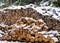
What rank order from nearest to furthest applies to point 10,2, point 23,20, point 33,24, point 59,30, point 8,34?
point 8,34 < point 59,30 < point 33,24 < point 23,20 < point 10,2

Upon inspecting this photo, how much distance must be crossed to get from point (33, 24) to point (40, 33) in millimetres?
840

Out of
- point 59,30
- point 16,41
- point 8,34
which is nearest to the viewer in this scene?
point 16,41

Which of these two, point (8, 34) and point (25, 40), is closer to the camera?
point (25, 40)

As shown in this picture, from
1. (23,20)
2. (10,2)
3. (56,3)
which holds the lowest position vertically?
(10,2)

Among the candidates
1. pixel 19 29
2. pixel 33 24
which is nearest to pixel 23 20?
pixel 33 24

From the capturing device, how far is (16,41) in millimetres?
4449

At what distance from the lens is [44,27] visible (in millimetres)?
5305

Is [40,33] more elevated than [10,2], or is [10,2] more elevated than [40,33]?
[40,33]

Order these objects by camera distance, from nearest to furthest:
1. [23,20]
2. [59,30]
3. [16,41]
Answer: [16,41]
[59,30]
[23,20]

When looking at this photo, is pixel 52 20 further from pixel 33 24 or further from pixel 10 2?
pixel 10 2

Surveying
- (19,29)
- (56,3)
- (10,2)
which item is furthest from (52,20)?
(10,2)

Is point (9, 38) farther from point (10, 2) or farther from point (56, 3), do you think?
point (10, 2)

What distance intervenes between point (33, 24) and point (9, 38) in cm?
111

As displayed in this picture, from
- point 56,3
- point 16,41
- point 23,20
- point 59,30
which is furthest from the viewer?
point 56,3
